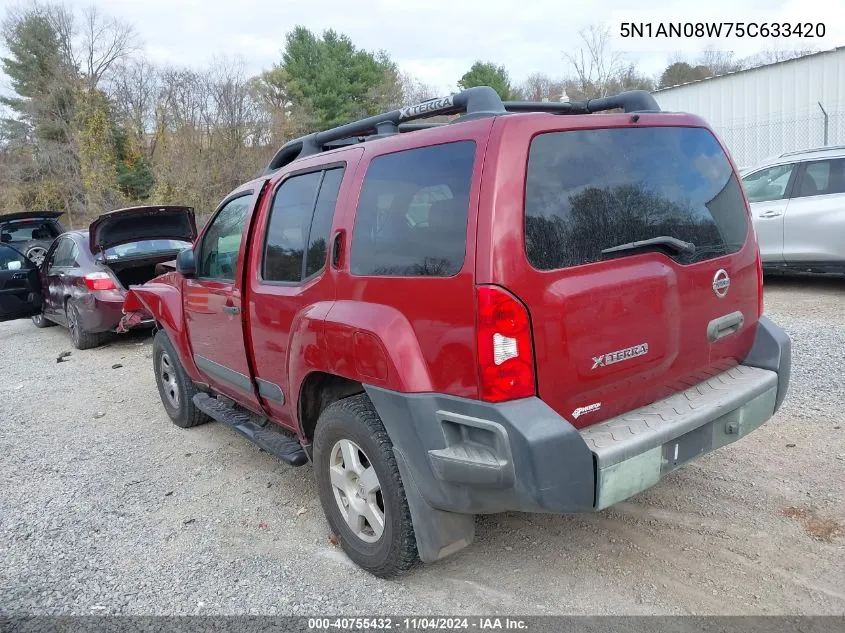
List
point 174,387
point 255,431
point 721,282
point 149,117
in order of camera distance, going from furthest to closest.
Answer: point 149,117 → point 174,387 → point 255,431 → point 721,282

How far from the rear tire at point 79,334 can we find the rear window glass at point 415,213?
708cm

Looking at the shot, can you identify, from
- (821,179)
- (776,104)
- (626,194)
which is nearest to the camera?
(626,194)

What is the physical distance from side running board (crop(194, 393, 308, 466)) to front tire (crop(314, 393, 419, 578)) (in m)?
0.34

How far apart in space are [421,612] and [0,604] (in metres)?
2.03

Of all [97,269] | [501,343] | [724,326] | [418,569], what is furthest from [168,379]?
[724,326]

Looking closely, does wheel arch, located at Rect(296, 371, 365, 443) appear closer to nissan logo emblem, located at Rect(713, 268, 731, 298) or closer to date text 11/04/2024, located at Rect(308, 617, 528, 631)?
date text 11/04/2024, located at Rect(308, 617, 528, 631)

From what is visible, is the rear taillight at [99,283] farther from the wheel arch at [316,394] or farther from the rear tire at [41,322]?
the wheel arch at [316,394]

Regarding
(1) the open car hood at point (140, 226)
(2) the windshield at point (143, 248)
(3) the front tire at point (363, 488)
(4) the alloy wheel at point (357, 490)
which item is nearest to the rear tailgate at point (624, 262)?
(3) the front tire at point (363, 488)

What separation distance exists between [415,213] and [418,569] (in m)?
1.68

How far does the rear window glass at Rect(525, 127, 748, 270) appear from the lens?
252 cm

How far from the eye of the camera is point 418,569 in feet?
10.2

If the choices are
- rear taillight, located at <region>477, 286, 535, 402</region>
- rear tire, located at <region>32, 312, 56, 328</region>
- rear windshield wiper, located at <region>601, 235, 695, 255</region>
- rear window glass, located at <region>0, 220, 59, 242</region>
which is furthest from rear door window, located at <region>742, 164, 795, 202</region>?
rear window glass, located at <region>0, 220, 59, 242</region>

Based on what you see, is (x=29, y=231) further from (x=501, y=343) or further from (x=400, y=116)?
(x=501, y=343)

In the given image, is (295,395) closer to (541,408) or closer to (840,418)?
→ (541,408)
